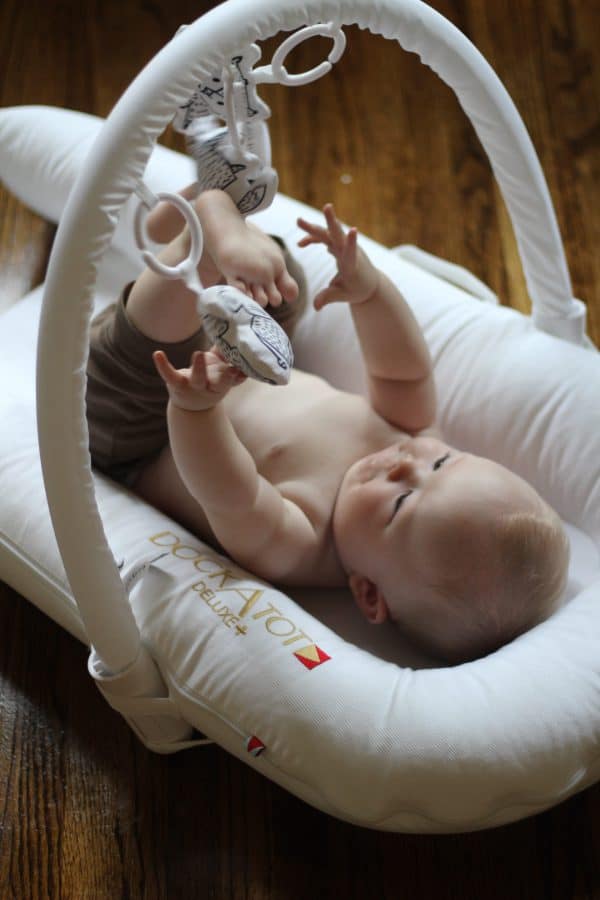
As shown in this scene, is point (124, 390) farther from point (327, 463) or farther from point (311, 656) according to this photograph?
point (311, 656)

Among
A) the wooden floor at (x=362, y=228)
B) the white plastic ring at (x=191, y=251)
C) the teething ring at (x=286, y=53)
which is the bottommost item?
the wooden floor at (x=362, y=228)

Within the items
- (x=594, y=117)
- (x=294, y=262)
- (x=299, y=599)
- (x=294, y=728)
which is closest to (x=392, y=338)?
(x=294, y=262)

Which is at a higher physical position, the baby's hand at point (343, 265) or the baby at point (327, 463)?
the baby's hand at point (343, 265)

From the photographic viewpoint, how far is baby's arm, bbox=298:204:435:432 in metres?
Answer: 1.05

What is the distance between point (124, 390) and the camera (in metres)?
1.14

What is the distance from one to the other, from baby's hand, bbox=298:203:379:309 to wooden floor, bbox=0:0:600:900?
0.49 m

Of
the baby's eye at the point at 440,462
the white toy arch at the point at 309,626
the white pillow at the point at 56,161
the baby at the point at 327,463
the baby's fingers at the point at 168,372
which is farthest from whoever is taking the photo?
the white pillow at the point at 56,161

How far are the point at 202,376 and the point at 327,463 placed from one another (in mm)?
296

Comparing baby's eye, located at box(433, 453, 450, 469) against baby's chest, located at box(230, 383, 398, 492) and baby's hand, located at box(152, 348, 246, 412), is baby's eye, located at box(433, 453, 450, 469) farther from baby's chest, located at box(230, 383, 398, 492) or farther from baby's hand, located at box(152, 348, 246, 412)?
baby's hand, located at box(152, 348, 246, 412)

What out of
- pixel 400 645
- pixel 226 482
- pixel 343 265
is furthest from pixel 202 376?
pixel 400 645

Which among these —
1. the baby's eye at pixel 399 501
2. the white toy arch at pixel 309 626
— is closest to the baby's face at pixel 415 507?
the baby's eye at pixel 399 501

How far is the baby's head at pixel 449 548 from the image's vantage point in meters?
0.98

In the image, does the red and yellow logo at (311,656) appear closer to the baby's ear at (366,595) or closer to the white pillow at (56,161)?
→ the baby's ear at (366,595)

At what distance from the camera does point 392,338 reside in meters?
1.13
